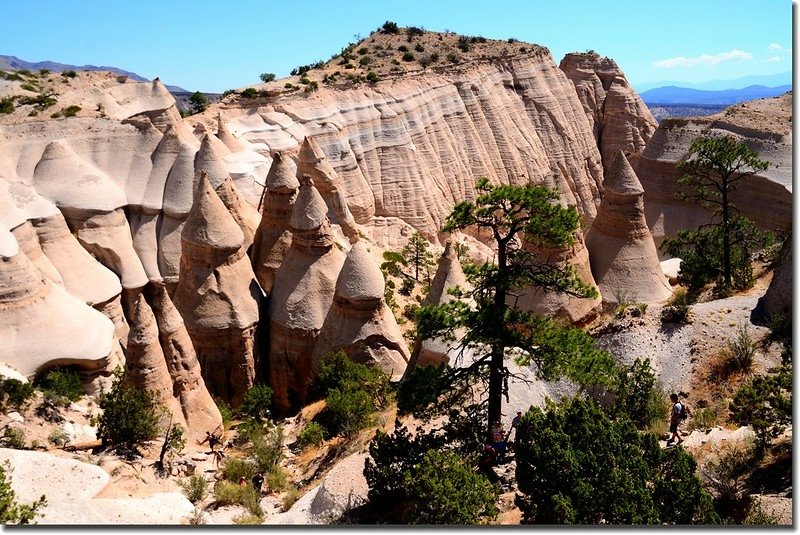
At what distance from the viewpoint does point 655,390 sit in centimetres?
1329

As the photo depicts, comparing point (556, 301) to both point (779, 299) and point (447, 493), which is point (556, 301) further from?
point (447, 493)

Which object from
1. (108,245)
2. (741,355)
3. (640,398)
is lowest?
(640,398)

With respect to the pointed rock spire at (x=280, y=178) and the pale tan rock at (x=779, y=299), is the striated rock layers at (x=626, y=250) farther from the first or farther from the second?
the pointed rock spire at (x=280, y=178)

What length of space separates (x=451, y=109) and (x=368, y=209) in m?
10.9

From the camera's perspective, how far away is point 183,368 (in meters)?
16.1

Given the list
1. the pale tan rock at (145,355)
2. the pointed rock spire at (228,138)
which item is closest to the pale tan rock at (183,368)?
the pale tan rock at (145,355)

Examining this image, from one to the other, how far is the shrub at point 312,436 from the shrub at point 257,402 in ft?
8.32

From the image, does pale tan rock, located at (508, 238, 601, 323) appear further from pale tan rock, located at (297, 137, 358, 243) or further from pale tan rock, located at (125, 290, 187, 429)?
pale tan rock, located at (297, 137, 358, 243)

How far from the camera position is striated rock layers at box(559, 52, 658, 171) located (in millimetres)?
50438

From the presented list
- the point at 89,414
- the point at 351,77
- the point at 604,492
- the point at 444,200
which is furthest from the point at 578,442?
the point at 351,77

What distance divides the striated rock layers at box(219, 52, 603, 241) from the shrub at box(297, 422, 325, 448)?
13.8 m

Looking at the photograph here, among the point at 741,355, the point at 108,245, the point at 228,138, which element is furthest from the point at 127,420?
the point at 228,138

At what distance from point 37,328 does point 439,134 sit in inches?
1089

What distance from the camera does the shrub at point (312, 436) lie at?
1524 cm
